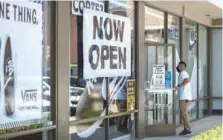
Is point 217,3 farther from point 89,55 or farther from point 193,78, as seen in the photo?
point 89,55

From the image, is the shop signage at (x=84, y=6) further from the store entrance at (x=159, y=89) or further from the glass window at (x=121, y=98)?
the store entrance at (x=159, y=89)

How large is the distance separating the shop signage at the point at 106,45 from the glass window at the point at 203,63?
22.0ft

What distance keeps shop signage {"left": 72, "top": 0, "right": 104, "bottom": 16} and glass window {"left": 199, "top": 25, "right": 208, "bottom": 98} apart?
311 inches

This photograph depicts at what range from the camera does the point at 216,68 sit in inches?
663

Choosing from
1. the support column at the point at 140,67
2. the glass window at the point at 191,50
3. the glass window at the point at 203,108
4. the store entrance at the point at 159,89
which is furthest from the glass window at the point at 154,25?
the glass window at the point at 203,108

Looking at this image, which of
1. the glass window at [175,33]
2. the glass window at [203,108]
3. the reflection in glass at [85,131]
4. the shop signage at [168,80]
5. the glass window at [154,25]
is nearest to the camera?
the reflection in glass at [85,131]

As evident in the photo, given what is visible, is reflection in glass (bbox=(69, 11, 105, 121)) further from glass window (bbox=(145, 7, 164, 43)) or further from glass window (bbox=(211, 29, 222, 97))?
glass window (bbox=(211, 29, 222, 97))

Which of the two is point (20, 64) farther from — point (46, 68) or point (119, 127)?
point (119, 127)

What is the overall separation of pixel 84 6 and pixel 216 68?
978 centimetres

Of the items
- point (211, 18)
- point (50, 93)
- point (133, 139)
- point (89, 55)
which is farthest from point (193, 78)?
point (50, 93)

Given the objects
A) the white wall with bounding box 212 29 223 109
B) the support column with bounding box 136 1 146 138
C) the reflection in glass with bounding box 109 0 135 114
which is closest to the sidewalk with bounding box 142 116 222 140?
the support column with bounding box 136 1 146 138

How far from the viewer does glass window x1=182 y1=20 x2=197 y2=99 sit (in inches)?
553

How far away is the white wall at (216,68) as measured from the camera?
16.8 meters

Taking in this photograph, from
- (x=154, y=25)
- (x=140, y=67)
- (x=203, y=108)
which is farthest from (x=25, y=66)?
(x=203, y=108)
